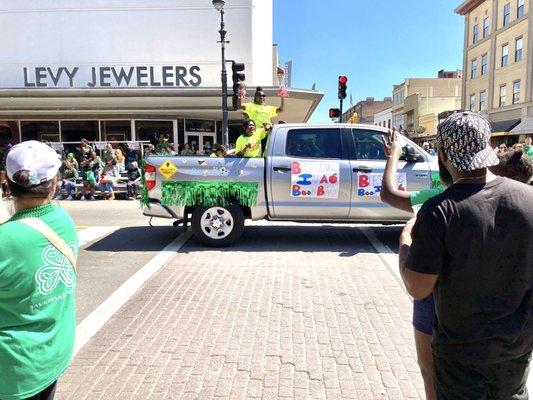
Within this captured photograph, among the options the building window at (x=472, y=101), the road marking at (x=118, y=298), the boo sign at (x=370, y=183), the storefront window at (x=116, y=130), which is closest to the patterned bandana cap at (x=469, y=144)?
the road marking at (x=118, y=298)

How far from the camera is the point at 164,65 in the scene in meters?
21.9

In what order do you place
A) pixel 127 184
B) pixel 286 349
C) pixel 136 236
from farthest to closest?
pixel 127 184, pixel 136 236, pixel 286 349

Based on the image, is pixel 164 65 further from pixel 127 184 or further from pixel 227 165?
pixel 227 165

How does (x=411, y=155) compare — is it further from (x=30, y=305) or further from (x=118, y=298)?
(x=30, y=305)

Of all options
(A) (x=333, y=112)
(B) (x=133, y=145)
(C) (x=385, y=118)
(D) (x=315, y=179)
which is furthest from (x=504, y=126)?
(C) (x=385, y=118)

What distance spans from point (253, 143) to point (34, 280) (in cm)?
598

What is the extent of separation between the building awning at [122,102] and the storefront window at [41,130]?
0.44 metres

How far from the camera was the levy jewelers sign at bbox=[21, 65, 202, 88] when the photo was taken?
71.1 ft

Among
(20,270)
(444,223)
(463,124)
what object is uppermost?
(463,124)

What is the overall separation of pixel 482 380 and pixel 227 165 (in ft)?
18.7

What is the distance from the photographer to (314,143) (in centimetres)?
735

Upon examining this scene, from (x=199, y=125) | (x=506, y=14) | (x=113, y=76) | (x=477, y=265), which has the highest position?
(x=506, y=14)

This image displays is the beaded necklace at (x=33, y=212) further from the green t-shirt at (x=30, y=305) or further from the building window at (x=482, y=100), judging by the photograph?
the building window at (x=482, y=100)

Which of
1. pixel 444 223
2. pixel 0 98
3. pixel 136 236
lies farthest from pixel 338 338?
pixel 0 98
